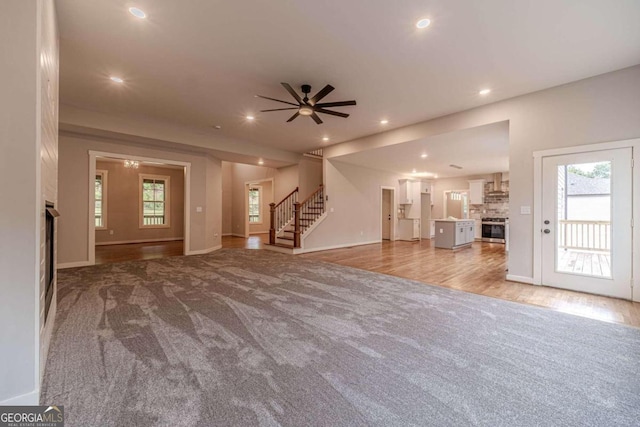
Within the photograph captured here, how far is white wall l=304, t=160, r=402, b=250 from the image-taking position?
26.2ft

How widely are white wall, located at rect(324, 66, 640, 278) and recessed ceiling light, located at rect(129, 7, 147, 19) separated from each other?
16.8 ft

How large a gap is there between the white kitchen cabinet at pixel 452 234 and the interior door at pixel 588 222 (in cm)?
401

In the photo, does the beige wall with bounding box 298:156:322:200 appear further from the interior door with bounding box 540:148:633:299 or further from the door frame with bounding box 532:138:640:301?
the interior door with bounding box 540:148:633:299

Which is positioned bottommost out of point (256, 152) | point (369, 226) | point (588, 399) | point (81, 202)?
point (588, 399)

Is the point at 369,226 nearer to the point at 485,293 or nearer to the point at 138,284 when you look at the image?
the point at 485,293

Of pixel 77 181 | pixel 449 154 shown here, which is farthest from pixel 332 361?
pixel 449 154

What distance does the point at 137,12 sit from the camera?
2600 millimetres

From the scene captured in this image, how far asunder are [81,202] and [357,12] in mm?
6462

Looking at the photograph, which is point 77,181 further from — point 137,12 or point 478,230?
point 478,230

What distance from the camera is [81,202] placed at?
5562mm

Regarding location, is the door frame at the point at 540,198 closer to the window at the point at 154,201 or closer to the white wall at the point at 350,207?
the white wall at the point at 350,207

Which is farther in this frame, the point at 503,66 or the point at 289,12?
the point at 503,66

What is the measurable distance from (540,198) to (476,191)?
7177mm

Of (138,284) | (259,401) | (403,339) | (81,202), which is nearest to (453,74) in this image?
(403,339)
